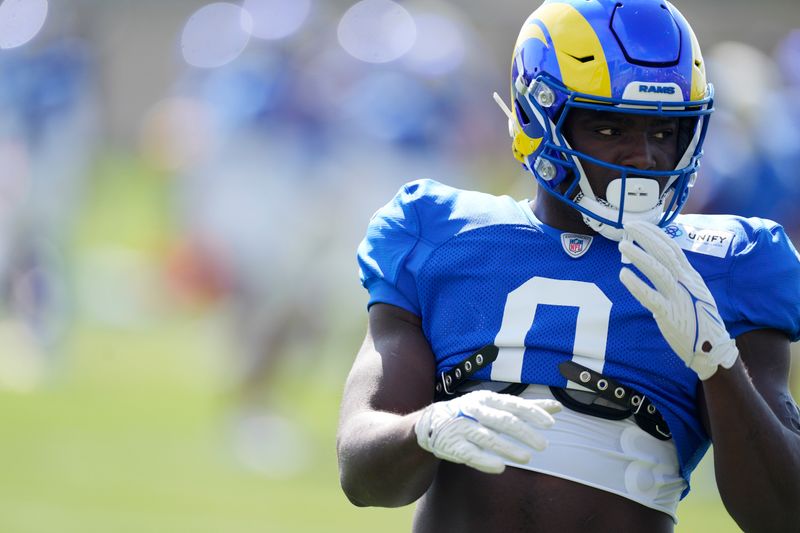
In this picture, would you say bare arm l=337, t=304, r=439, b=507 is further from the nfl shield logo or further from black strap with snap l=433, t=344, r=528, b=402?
the nfl shield logo

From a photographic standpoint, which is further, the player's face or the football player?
the player's face

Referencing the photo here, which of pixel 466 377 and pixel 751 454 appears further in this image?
pixel 466 377

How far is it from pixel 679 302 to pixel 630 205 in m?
0.32

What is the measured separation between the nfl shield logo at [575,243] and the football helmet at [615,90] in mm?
49

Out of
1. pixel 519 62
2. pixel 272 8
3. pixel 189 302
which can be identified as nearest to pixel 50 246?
pixel 189 302

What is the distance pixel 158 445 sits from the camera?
7.84 meters

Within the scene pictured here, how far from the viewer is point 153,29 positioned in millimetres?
27047

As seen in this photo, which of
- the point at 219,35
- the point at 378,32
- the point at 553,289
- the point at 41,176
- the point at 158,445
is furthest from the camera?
the point at 219,35

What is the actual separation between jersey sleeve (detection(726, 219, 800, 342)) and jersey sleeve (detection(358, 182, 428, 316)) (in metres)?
0.60

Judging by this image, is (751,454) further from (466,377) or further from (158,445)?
(158,445)

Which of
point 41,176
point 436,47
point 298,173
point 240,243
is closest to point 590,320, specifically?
point 298,173

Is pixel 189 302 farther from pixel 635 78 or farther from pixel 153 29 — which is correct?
pixel 153 29

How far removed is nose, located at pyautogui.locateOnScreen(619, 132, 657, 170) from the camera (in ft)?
8.51

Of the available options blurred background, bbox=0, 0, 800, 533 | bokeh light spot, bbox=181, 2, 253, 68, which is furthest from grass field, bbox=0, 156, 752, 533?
bokeh light spot, bbox=181, 2, 253, 68
